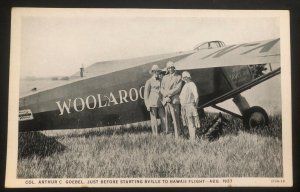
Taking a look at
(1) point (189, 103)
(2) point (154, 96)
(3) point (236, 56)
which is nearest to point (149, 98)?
(2) point (154, 96)

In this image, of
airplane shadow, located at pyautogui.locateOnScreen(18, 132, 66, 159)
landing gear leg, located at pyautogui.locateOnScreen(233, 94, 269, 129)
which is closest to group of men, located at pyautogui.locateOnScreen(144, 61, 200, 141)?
landing gear leg, located at pyautogui.locateOnScreen(233, 94, 269, 129)

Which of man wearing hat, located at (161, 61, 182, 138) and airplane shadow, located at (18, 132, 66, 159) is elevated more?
man wearing hat, located at (161, 61, 182, 138)

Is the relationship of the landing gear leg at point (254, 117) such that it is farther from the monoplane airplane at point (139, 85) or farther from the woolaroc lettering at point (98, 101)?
the woolaroc lettering at point (98, 101)

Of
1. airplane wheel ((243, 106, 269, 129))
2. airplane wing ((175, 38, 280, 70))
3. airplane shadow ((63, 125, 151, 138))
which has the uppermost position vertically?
airplane wing ((175, 38, 280, 70))

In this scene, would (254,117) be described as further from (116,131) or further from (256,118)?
(116,131)

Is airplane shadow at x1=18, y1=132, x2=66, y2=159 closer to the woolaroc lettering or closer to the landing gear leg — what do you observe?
the woolaroc lettering

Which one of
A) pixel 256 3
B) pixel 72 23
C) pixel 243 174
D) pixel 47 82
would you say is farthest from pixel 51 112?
pixel 256 3

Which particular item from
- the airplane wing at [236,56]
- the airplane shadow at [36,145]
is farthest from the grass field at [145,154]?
the airplane wing at [236,56]
